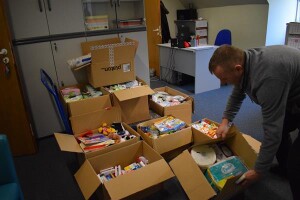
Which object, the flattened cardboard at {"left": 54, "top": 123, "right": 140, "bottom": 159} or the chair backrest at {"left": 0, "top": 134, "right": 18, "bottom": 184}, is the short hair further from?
the chair backrest at {"left": 0, "top": 134, "right": 18, "bottom": 184}

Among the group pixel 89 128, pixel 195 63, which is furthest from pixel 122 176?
pixel 195 63

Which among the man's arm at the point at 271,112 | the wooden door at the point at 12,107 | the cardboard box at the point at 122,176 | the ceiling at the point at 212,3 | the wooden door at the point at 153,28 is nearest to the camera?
the man's arm at the point at 271,112

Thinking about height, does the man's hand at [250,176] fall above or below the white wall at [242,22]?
below

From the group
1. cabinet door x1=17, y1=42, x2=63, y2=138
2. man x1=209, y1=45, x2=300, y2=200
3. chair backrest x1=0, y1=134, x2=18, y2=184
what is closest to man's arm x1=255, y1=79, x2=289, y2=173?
man x1=209, y1=45, x2=300, y2=200

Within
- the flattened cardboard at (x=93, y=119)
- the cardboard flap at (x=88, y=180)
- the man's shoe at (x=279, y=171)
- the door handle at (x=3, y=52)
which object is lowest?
the man's shoe at (x=279, y=171)

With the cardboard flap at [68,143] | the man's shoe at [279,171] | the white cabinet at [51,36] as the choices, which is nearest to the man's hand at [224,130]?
the man's shoe at [279,171]

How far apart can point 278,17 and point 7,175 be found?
4826 millimetres

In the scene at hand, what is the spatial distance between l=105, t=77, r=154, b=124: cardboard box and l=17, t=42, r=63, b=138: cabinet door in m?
0.84

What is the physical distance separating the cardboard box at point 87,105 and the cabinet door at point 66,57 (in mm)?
364

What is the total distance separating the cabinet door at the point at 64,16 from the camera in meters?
2.71

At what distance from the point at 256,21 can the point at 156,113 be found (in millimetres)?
3094

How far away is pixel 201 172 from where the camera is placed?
5.47 feet

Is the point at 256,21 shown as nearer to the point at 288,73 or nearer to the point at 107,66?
the point at 107,66

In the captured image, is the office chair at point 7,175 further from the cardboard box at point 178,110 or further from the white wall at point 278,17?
the white wall at point 278,17
